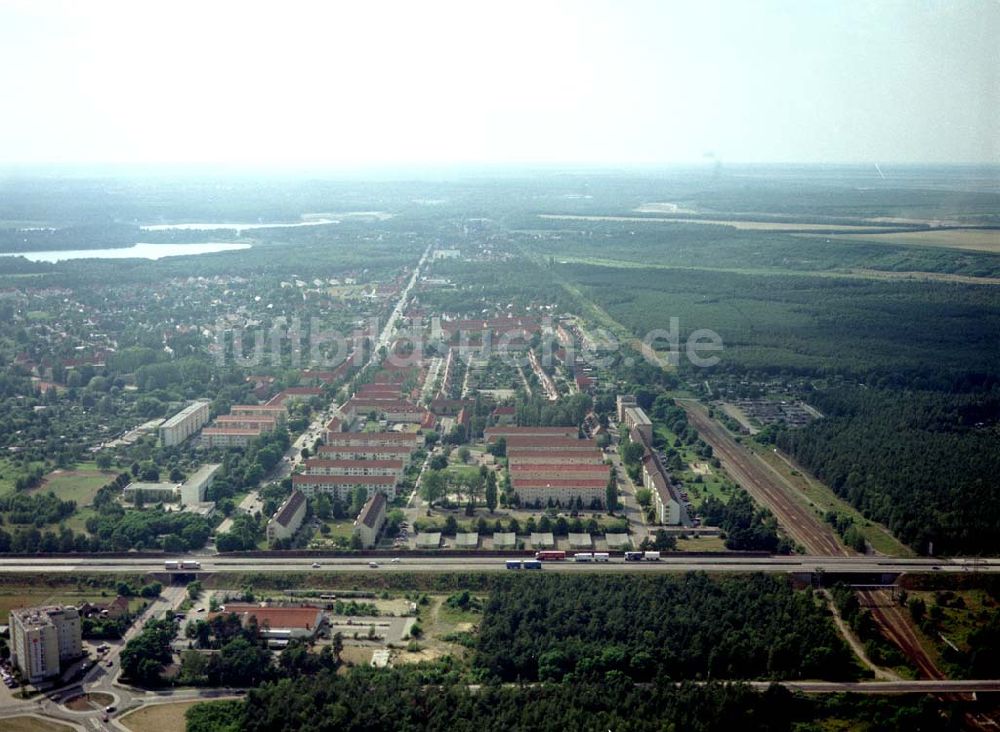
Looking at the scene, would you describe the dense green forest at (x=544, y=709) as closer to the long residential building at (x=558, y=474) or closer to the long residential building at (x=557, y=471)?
the long residential building at (x=558, y=474)

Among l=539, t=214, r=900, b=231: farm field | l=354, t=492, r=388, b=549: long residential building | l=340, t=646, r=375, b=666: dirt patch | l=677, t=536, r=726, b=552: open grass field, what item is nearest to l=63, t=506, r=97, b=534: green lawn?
l=354, t=492, r=388, b=549: long residential building

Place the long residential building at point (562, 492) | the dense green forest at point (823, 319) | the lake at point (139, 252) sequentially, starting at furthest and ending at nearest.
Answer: the lake at point (139, 252) → the dense green forest at point (823, 319) → the long residential building at point (562, 492)

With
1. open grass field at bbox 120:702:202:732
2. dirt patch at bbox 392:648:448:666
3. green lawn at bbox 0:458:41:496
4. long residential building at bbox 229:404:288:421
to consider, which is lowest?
open grass field at bbox 120:702:202:732

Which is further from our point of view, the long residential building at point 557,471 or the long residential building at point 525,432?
the long residential building at point 525,432

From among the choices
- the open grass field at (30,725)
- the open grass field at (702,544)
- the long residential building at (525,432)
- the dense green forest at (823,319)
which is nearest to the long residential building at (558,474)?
the long residential building at (525,432)

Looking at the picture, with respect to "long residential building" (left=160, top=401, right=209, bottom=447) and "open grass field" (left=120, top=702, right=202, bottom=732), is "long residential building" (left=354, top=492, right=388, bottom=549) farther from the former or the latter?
"long residential building" (left=160, top=401, right=209, bottom=447)
